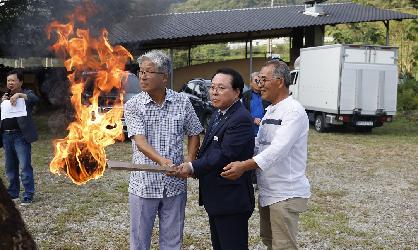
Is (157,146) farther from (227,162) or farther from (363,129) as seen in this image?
(363,129)

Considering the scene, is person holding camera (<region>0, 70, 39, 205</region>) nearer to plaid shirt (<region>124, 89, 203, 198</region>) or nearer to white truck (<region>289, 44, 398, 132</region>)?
plaid shirt (<region>124, 89, 203, 198</region>)

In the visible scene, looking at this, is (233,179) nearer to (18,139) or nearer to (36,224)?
(36,224)

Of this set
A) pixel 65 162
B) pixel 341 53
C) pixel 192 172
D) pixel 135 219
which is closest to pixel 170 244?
pixel 135 219

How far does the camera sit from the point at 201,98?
1571 cm

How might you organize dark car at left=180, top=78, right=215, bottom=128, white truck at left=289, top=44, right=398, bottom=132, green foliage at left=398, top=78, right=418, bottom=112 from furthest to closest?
green foliage at left=398, top=78, right=418, bottom=112, white truck at left=289, top=44, right=398, bottom=132, dark car at left=180, top=78, right=215, bottom=128

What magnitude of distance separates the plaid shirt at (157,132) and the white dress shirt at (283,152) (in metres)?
0.68

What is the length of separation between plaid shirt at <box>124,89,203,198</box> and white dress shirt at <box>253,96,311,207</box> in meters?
0.68

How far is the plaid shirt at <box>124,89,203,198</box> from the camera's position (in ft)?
12.1

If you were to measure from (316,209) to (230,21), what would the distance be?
59.3 feet

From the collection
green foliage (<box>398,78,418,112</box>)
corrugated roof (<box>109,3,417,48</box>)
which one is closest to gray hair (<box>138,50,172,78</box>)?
corrugated roof (<box>109,3,417,48</box>)

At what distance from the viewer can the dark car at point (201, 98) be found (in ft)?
49.9

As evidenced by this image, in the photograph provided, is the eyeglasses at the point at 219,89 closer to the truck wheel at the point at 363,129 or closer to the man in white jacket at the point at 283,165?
the man in white jacket at the point at 283,165

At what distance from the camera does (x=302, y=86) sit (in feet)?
59.0

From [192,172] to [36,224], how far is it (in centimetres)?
366
